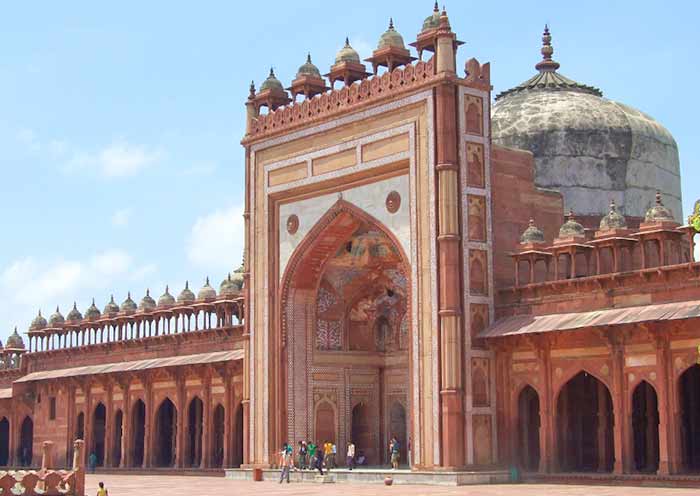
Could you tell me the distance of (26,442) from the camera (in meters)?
48.7

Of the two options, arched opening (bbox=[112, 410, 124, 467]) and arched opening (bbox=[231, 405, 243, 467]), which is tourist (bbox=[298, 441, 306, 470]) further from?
arched opening (bbox=[112, 410, 124, 467])

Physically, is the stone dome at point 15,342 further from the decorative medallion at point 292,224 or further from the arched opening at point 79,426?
the decorative medallion at point 292,224

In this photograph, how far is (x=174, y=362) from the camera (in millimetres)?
37969

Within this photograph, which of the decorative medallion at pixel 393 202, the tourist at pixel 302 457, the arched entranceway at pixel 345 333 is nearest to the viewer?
the decorative medallion at pixel 393 202

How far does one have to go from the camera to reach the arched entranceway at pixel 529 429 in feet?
90.9

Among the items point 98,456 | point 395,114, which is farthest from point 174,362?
point 395,114

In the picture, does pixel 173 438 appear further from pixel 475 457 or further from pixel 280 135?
pixel 475 457

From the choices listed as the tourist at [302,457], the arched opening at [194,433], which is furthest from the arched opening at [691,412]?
the arched opening at [194,433]

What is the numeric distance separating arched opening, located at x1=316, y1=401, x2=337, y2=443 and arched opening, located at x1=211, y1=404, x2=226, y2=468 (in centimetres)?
551

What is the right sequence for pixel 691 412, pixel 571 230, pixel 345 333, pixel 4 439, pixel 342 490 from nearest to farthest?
1. pixel 342 490
2. pixel 691 412
3. pixel 571 230
4. pixel 345 333
5. pixel 4 439

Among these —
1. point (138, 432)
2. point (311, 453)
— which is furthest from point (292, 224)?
point (138, 432)

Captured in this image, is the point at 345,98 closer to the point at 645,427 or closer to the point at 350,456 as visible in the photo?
the point at 350,456

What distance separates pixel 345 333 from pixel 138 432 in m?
11.8

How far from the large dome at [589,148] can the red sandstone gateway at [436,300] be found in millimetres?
144
